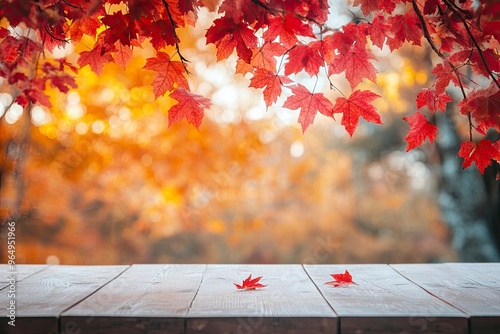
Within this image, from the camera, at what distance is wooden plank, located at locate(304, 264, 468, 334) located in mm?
1075

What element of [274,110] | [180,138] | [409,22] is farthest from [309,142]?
[409,22]

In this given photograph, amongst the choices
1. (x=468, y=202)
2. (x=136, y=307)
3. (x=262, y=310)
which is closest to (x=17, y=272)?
(x=136, y=307)

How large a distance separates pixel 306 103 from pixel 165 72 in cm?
44

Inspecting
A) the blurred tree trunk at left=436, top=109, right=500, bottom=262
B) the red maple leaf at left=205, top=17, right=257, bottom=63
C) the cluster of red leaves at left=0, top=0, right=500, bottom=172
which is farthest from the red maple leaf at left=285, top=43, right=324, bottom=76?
the blurred tree trunk at left=436, top=109, right=500, bottom=262

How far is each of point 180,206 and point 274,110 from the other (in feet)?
5.92

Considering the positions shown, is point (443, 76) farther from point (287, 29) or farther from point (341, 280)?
point (341, 280)

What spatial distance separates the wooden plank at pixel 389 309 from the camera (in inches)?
42.3

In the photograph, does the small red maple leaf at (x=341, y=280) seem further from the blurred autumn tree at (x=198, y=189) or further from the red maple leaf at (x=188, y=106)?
the blurred autumn tree at (x=198, y=189)

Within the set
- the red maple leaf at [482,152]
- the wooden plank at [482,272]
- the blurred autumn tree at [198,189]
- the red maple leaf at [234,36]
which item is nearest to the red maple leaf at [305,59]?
the red maple leaf at [234,36]

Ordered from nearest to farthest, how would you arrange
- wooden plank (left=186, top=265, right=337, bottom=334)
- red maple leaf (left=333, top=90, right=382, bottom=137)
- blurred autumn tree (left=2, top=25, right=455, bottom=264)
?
wooden plank (left=186, top=265, right=337, bottom=334) → red maple leaf (left=333, top=90, right=382, bottom=137) → blurred autumn tree (left=2, top=25, right=455, bottom=264)

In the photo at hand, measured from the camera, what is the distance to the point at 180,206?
644 centimetres

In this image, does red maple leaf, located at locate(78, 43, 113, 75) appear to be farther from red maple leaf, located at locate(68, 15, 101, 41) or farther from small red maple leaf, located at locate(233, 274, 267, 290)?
small red maple leaf, located at locate(233, 274, 267, 290)

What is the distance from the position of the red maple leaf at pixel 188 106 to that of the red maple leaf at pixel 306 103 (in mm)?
246

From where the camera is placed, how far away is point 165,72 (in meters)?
1.46
